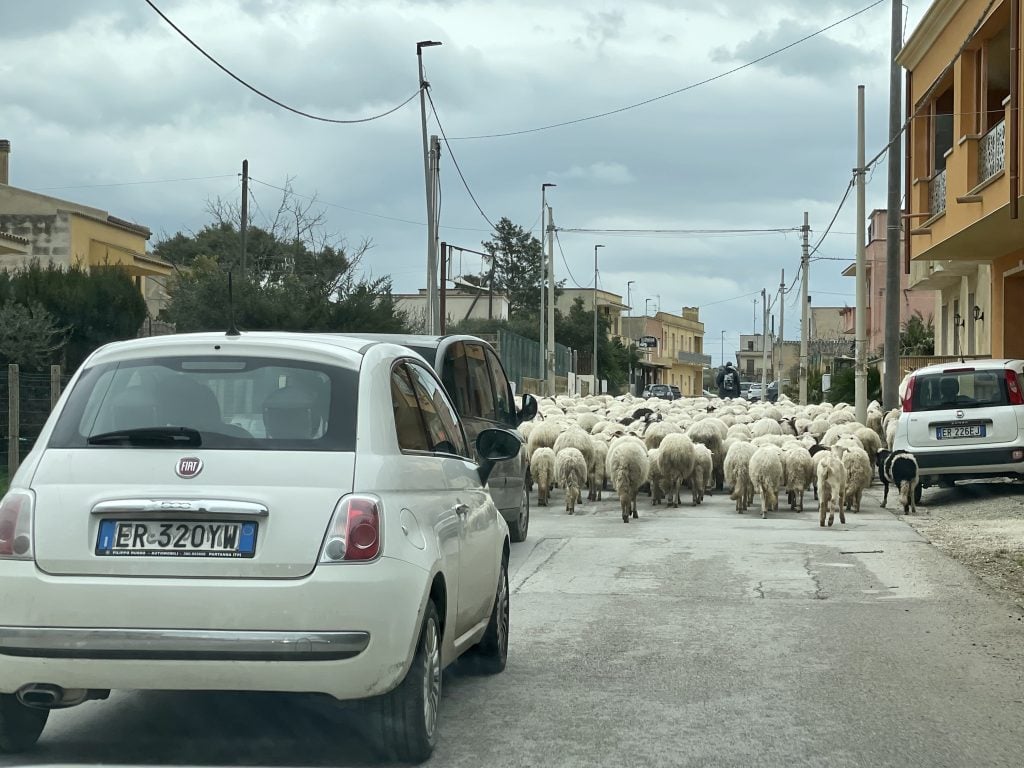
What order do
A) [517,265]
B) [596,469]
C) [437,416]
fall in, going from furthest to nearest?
[517,265], [596,469], [437,416]

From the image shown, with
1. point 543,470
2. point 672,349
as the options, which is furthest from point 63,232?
point 672,349

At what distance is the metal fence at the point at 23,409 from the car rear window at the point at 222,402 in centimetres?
1100

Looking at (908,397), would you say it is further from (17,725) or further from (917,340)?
(917,340)

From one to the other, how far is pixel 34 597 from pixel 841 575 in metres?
8.02

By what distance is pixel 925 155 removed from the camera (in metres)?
28.7

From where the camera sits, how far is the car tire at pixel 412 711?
5.34 meters

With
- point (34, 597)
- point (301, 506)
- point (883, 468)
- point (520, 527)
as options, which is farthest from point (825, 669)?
point (883, 468)

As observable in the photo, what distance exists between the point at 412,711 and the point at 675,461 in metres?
14.1

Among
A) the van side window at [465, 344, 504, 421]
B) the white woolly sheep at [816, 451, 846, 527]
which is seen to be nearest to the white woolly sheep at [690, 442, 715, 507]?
the white woolly sheep at [816, 451, 846, 527]

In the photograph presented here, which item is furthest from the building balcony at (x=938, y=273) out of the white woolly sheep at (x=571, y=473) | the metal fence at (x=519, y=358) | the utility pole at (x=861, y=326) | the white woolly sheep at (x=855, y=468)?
the metal fence at (x=519, y=358)

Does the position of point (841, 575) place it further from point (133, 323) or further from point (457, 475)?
point (133, 323)

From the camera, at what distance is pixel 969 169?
22312 mm

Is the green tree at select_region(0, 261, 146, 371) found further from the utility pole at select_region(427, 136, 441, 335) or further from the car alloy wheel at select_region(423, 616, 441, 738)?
the car alloy wheel at select_region(423, 616, 441, 738)

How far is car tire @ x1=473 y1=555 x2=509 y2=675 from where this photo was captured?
728 cm
